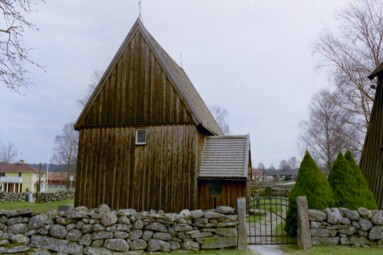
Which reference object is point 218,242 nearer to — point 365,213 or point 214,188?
point 365,213

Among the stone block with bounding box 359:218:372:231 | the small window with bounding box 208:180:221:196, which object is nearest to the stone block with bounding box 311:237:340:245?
the stone block with bounding box 359:218:372:231

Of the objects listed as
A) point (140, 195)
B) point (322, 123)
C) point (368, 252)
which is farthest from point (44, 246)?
point (322, 123)

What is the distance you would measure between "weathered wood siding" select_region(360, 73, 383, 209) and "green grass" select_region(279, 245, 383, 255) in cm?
350

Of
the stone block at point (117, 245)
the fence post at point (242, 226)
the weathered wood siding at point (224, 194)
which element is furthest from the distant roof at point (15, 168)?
the fence post at point (242, 226)

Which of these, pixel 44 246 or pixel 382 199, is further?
pixel 382 199

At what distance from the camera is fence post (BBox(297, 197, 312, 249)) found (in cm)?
882

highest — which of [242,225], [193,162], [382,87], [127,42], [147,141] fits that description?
[127,42]

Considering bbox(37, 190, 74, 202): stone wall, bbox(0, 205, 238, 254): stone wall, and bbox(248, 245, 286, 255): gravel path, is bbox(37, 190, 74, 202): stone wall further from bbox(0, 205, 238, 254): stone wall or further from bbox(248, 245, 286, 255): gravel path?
bbox(248, 245, 286, 255): gravel path

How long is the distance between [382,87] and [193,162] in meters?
8.73

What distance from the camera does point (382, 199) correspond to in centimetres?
1140

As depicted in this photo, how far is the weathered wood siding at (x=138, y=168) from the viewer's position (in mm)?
13070

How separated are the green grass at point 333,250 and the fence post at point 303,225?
0.20 meters

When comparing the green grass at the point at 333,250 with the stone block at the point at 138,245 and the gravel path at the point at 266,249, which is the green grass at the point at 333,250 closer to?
the gravel path at the point at 266,249

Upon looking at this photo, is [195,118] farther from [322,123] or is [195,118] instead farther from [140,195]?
[322,123]
